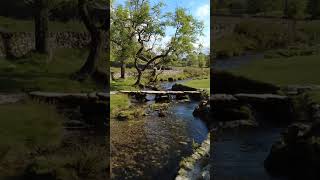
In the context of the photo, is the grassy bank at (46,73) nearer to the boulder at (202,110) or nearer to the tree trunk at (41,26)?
the tree trunk at (41,26)

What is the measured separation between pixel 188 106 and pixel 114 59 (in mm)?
1765

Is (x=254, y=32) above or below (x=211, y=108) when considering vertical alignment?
above

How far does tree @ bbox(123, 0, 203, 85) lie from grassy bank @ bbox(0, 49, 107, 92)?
2016mm

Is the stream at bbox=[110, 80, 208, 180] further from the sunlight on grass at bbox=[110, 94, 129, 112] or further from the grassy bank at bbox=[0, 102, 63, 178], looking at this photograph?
the grassy bank at bbox=[0, 102, 63, 178]

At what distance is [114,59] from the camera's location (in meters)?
9.12

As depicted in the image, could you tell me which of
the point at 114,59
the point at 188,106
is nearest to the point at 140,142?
the point at 188,106

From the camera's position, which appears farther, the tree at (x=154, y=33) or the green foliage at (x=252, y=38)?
the tree at (x=154, y=33)

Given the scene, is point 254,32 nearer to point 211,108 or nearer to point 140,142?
point 211,108

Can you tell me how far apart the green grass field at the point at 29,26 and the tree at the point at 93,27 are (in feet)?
0.49

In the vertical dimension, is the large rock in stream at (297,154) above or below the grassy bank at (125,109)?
below

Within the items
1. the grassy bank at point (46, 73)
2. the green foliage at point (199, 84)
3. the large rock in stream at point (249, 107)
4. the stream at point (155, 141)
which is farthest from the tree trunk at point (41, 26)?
the green foliage at point (199, 84)

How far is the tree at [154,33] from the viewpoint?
9125mm

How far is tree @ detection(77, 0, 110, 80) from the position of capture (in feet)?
23.5

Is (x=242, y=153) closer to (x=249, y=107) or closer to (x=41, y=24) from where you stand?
(x=249, y=107)
